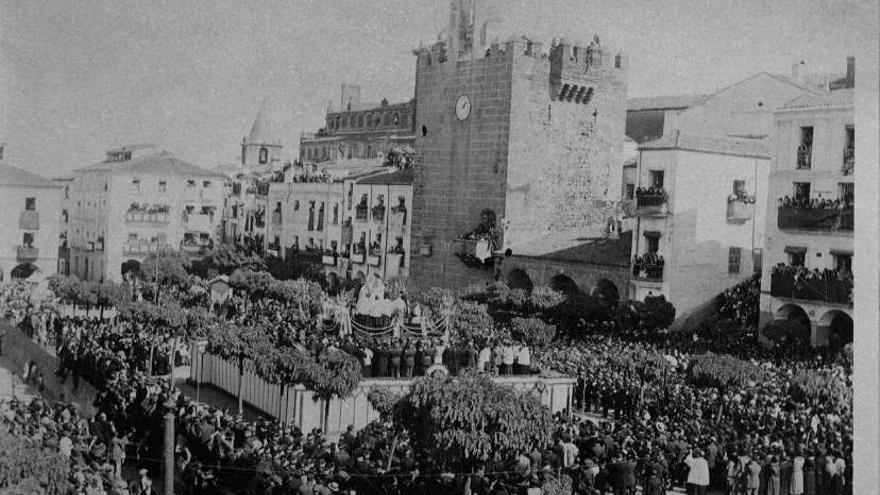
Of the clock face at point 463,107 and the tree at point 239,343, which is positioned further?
the clock face at point 463,107

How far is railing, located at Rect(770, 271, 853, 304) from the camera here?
8.20 m

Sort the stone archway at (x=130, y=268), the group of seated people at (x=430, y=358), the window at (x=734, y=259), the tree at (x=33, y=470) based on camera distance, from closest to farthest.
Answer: the tree at (x=33, y=470), the stone archway at (x=130, y=268), the group of seated people at (x=430, y=358), the window at (x=734, y=259)

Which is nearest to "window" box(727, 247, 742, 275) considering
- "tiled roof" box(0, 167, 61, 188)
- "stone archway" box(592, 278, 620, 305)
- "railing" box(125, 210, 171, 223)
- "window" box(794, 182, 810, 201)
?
"window" box(794, 182, 810, 201)

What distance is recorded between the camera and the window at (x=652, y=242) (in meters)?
13.0

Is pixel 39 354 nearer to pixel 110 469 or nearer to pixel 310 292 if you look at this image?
pixel 110 469

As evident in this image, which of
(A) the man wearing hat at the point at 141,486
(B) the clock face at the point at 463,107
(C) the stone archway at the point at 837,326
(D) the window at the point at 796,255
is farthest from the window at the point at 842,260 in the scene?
(B) the clock face at the point at 463,107

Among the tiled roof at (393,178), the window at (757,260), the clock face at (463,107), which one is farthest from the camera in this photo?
the clock face at (463,107)

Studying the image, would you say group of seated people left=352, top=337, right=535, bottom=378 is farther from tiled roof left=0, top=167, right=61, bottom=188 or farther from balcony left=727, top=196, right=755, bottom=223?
tiled roof left=0, top=167, right=61, bottom=188

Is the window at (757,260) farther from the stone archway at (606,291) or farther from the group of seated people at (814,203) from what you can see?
the stone archway at (606,291)

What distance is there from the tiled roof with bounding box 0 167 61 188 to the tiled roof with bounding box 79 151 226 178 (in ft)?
1.88

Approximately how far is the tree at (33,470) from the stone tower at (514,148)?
26.0 feet

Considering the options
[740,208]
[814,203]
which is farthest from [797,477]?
[740,208]

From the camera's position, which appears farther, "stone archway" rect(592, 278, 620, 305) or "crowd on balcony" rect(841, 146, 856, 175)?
"stone archway" rect(592, 278, 620, 305)

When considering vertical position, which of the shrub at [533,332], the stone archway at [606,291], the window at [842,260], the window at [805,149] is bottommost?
the shrub at [533,332]
